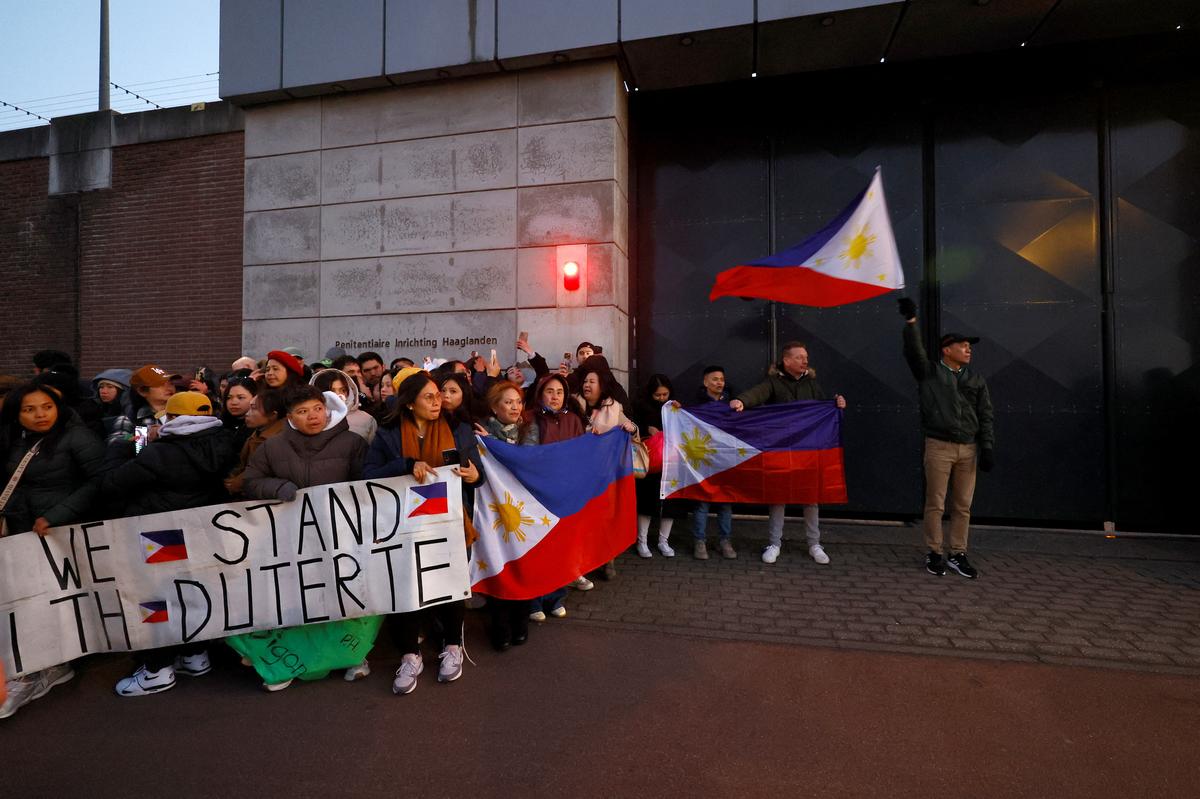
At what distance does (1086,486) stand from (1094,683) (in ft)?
15.8

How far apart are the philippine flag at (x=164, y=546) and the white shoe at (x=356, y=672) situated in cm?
122

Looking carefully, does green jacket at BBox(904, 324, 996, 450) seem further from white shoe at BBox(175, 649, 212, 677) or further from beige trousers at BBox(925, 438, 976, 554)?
white shoe at BBox(175, 649, 212, 677)

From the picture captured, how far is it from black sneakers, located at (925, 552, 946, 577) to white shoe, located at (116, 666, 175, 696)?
19.8ft

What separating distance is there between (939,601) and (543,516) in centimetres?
326

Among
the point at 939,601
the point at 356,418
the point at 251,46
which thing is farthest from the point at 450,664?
the point at 251,46

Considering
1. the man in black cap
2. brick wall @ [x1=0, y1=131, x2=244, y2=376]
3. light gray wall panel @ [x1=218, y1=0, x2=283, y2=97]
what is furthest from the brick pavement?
light gray wall panel @ [x1=218, y1=0, x2=283, y2=97]

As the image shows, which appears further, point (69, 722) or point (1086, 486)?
point (1086, 486)

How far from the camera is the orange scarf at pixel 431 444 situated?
3619mm

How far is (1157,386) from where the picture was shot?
262 inches

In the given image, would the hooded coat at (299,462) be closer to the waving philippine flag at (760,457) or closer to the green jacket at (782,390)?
the waving philippine flag at (760,457)

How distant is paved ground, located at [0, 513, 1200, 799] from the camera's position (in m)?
2.46

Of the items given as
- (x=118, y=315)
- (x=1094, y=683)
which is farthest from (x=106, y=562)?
(x=118, y=315)

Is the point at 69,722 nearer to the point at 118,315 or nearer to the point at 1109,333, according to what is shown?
the point at 118,315

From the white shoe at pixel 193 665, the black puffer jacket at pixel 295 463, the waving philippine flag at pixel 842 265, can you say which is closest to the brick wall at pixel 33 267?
the white shoe at pixel 193 665
